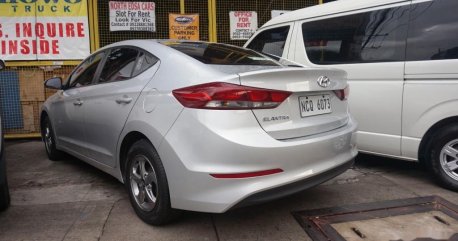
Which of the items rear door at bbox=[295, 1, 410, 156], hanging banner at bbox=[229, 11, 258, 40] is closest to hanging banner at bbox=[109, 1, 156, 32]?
hanging banner at bbox=[229, 11, 258, 40]

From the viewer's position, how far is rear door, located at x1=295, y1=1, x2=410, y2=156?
4.35 metres

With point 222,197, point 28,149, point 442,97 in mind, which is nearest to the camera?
point 222,197

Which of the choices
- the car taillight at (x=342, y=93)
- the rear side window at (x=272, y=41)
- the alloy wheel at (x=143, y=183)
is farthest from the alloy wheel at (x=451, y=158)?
the alloy wheel at (x=143, y=183)

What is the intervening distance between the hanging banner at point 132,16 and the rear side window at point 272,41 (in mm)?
2640

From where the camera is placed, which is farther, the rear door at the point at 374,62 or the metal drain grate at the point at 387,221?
the rear door at the point at 374,62

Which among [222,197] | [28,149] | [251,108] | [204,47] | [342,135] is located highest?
[204,47]

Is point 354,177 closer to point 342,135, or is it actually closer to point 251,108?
point 342,135

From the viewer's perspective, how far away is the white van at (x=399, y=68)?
3.97 meters

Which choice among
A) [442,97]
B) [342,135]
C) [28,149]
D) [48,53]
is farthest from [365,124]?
[48,53]

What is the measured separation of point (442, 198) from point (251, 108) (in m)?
2.22

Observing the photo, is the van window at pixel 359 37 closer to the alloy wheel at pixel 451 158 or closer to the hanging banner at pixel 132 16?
the alloy wheel at pixel 451 158

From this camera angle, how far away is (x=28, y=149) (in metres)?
6.52

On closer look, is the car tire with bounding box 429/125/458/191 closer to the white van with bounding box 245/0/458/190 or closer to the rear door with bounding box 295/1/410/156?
the white van with bounding box 245/0/458/190

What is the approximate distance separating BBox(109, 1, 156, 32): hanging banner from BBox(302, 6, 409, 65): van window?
3532 millimetres
